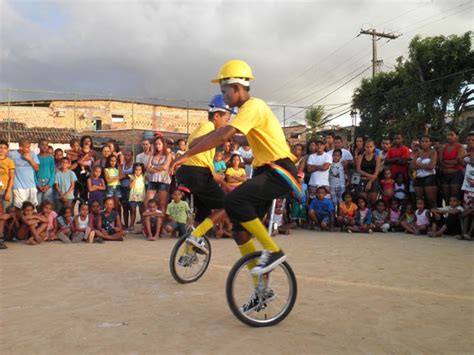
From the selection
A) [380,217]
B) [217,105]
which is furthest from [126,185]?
[380,217]

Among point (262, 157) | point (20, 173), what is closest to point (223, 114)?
point (262, 157)

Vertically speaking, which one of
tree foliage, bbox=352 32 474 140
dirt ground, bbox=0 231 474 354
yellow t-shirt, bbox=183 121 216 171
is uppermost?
tree foliage, bbox=352 32 474 140

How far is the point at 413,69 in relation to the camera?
24.5 m

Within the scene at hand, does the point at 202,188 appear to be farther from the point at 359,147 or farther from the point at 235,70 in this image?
the point at 359,147

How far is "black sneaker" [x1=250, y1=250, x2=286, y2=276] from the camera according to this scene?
3.41 m

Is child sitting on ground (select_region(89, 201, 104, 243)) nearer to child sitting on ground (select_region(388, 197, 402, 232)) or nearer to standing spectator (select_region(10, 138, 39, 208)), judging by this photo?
standing spectator (select_region(10, 138, 39, 208))

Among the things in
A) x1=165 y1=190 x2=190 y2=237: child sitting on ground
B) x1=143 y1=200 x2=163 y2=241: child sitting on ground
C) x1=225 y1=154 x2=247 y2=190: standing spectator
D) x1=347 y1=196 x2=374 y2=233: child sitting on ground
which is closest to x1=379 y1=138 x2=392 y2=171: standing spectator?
x1=347 y1=196 x2=374 y2=233: child sitting on ground

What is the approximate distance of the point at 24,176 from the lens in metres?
7.91

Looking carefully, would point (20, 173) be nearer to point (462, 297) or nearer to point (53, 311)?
point (53, 311)

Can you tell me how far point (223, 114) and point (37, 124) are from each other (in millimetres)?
26348

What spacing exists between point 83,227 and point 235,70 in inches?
213

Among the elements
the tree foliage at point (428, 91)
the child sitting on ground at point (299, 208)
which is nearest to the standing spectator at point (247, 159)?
the child sitting on ground at point (299, 208)

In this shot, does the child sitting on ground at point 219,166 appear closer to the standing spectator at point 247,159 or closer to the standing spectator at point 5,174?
the standing spectator at point 247,159

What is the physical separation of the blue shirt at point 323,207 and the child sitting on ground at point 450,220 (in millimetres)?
1930
